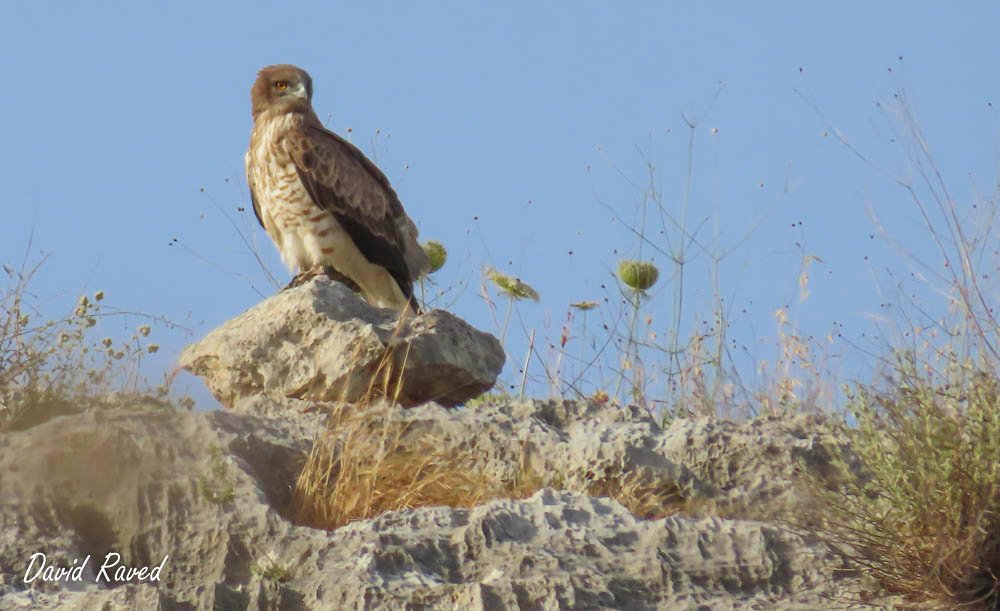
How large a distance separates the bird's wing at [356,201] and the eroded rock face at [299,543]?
4.07 metres

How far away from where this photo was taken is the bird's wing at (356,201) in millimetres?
9039

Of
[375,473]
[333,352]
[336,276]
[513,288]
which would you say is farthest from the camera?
[336,276]

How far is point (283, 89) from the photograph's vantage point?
9359 millimetres

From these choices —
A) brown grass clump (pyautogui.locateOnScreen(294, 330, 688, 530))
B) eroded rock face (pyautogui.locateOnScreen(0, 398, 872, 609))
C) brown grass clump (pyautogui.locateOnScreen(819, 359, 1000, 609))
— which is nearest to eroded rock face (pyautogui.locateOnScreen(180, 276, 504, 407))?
brown grass clump (pyautogui.locateOnScreen(294, 330, 688, 530))

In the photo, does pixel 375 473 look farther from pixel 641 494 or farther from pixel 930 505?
pixel 930 505

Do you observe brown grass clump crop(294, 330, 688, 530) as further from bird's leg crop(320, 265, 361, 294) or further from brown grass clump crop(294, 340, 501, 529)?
bird's leg crop(320, 265, 361, 294)

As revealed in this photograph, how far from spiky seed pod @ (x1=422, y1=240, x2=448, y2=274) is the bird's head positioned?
1.18 m

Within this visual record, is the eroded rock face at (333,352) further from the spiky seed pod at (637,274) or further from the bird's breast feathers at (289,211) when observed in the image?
the bird's breast feathers at (289,211)

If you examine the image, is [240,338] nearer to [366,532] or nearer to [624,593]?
[366,532]

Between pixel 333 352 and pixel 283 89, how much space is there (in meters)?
3.39

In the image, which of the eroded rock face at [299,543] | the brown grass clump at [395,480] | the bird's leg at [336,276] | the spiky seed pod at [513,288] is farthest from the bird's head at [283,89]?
the eroded rock face at [299,543]

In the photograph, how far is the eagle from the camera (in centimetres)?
904

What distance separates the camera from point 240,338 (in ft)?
21.9

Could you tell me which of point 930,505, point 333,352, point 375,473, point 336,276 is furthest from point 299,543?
point 336,276
